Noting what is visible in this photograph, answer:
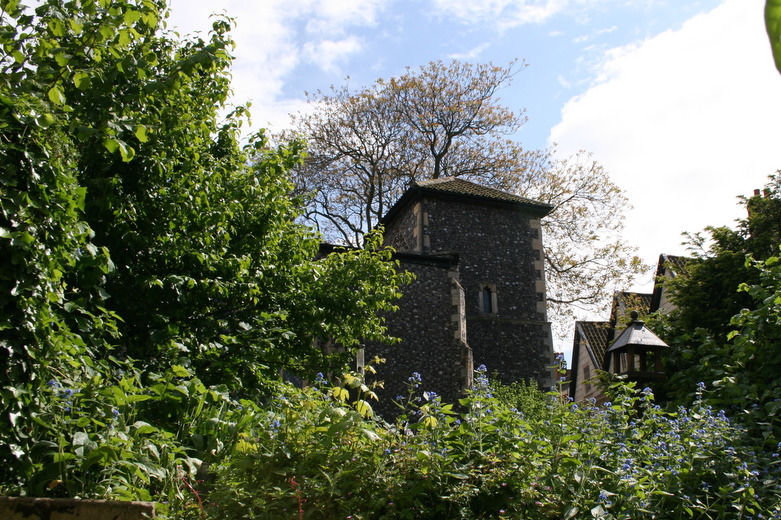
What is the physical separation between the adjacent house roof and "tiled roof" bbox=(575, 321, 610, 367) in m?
7.42

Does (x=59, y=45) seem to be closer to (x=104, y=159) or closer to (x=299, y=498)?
(x=104, y=159)

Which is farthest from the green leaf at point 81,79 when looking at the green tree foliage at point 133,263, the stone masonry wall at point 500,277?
the stone masonry wall at point 500,277

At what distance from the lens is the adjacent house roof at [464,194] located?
22.1 meters

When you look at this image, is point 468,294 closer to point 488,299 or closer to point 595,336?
point 488,299

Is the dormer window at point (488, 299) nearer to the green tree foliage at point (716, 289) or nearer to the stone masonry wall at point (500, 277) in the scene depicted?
the stone masonry wall at point (500, 277)

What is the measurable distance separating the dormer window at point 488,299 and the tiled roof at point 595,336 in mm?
7496

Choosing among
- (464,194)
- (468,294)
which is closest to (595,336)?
(468,294)

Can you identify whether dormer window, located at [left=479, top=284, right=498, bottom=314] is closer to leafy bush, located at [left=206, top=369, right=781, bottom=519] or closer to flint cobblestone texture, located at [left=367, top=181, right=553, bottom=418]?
flint cobblestone texture, located at [left=367, top=181, right=553, bottom=418]

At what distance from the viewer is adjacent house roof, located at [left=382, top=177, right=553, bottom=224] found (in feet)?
72.4

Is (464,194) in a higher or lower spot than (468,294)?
higher

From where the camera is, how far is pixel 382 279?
33.5ft

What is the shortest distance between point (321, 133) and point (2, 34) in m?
23.0

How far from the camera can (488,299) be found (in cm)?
2225

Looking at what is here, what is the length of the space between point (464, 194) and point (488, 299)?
3.46 meters
